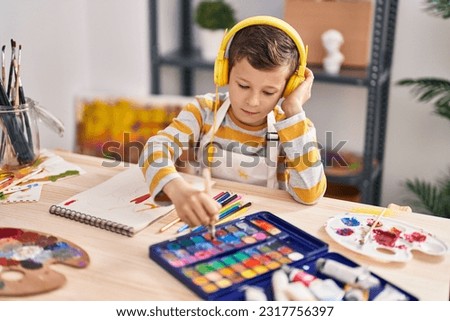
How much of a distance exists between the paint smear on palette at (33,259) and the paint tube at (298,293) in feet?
1.13

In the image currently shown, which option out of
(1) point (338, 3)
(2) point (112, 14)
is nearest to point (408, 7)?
(1) point (338, 3)

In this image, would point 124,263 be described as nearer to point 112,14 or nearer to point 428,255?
point 428,255

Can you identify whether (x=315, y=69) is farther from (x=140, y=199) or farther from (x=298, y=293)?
(x=298, y=293)

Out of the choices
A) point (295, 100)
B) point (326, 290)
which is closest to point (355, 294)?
point (326, 290)

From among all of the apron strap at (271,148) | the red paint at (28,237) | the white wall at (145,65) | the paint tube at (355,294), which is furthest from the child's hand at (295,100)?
the white wall at (145,65)

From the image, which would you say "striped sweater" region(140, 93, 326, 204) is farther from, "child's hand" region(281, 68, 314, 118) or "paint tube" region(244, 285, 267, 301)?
"paint tube" region(244, 285, 267, 301)

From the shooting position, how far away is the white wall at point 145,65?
238 cm

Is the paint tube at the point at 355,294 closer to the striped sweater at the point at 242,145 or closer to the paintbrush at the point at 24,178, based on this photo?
the striped sweater at the point at 242,145

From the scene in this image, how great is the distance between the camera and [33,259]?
3.26 ft

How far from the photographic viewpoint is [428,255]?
106 cm

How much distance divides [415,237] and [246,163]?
18.7 inches

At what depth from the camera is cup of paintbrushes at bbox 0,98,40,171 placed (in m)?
1.35

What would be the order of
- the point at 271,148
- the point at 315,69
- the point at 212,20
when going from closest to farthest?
the point at 271,148 < the point at 315,69 < the point at 212,20

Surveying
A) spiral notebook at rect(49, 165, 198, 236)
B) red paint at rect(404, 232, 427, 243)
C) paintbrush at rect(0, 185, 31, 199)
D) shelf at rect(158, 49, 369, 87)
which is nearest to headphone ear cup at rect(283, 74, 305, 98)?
spiral notebook at rect(49, 165, 198, 236)
